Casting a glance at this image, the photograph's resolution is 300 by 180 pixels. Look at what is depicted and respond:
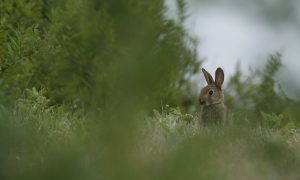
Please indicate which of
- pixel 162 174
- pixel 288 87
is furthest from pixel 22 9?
pixel 162 174

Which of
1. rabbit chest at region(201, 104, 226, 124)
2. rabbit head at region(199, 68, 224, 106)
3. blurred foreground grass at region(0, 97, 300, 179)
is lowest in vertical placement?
blurred foreground grass at region(0, 97, 300, 179)

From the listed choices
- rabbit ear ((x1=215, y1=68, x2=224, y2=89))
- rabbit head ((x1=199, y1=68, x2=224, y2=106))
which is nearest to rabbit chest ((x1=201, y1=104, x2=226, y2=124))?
rabbit head ((x1=199, y1=68, x2=224, y2=106))

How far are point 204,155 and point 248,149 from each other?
2.45 metres

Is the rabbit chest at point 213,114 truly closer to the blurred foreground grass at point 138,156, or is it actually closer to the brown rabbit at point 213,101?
the brown rabbit at point 213,101

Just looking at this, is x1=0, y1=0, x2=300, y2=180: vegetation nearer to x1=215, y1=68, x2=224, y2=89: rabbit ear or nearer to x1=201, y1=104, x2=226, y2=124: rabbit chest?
x1=201, y1=104, x2=226, y2=124: rabbit chest

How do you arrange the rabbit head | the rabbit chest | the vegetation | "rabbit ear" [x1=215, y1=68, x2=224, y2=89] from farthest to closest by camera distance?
"rabbit ear" [x1=215, y1=68, x2=224, y2=89] → the rabbit head → the rabbit chest → the vegetation

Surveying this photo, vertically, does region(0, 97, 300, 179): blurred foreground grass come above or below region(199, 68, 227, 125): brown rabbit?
below

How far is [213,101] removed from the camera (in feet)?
27.0

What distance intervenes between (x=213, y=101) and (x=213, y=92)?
149 mm

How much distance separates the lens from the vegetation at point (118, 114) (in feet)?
10.4

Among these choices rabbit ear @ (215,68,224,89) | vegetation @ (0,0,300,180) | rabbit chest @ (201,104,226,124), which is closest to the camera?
vegetation @ (0,0,300,180)

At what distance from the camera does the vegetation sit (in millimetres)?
3182

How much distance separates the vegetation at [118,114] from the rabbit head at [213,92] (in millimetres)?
521

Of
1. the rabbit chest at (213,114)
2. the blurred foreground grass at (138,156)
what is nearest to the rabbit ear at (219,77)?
the rabbit chest at (213,114)
